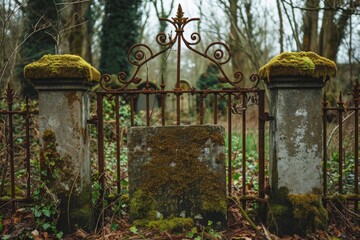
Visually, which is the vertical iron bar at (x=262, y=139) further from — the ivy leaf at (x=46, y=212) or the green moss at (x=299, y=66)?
the ivy leaf at (x=46, y=212)

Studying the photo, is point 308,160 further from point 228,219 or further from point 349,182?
point 349,182

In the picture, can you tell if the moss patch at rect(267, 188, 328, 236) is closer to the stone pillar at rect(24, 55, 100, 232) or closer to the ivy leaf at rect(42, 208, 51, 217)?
the stone pillar at rect(24, 55, 100, 232)

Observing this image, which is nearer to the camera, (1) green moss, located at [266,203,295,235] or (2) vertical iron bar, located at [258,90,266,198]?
(1) green moss, located at [266,203,295,235]

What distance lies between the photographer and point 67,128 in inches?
136

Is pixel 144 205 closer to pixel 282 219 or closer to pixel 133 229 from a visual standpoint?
pixel 133 229

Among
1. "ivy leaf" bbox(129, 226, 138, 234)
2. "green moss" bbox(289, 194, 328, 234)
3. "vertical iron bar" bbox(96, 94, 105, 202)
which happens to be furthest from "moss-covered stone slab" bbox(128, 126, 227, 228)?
"green moss" bbox(289, 194, 328, 234)

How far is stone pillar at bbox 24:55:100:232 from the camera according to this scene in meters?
3.40

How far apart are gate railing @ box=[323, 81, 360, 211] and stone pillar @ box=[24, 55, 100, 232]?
254 cm

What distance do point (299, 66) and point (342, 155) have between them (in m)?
2.71

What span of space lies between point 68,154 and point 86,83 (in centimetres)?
76

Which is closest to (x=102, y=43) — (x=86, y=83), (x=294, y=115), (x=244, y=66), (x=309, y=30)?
(x=244, y=66)

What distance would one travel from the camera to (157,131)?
3533mm

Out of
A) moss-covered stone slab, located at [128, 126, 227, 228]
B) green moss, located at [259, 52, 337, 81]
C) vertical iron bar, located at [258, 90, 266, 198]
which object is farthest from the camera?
vertical iron bar, located at [258, 90, 266, 198]

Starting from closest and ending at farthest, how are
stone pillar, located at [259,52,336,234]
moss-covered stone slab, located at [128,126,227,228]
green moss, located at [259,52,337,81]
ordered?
green moss, located at [259,52,337,81] → stone pillar, located at [259,52,336,234] → moss-covered stone slab, located at [128,126,227,228]
